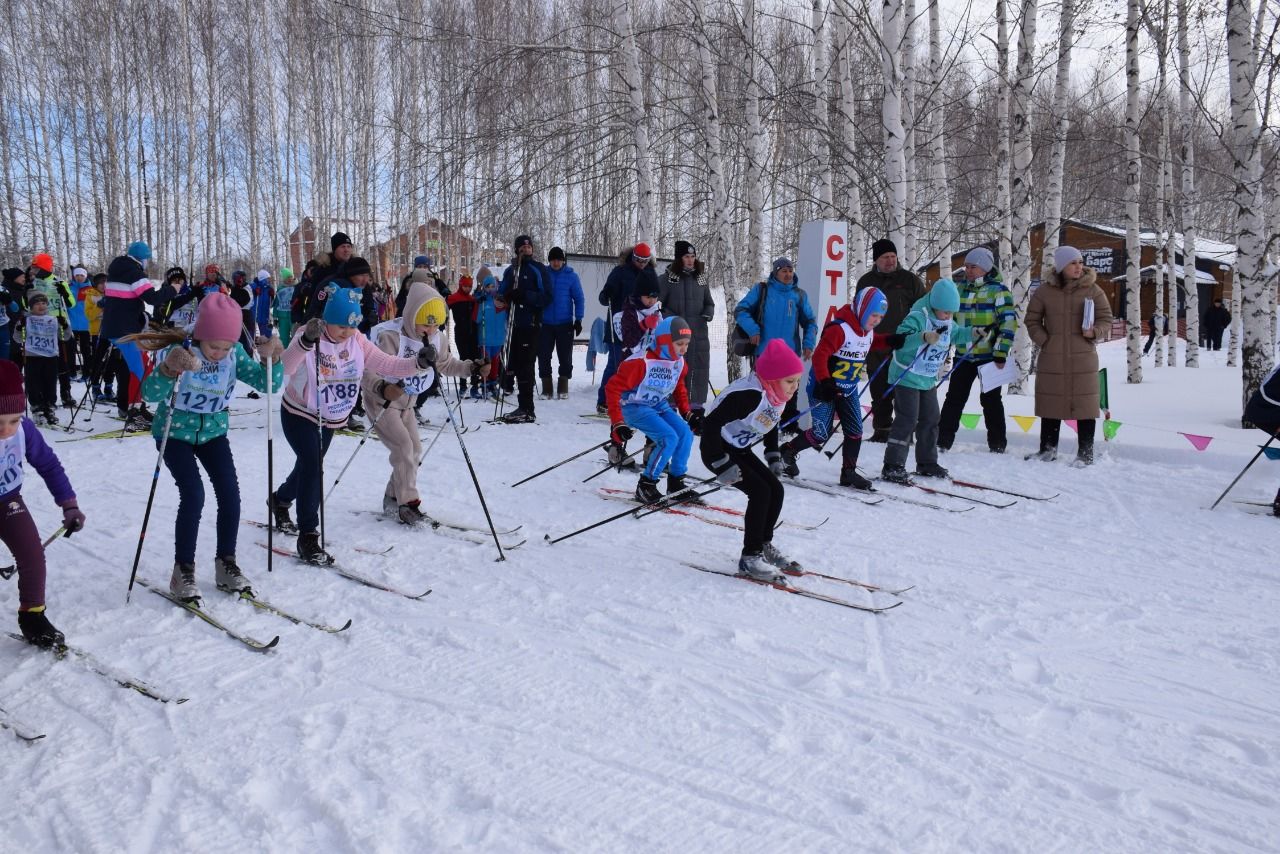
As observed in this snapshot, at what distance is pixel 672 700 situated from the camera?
132 inches

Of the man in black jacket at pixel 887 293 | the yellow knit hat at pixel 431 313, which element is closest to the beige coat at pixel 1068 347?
the man in black jacket at pixel 887 293

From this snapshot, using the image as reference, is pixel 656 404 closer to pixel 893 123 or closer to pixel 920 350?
pixel 920 350

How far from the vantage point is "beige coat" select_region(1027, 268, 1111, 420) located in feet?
25.1

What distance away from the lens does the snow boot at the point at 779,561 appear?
4.84 m

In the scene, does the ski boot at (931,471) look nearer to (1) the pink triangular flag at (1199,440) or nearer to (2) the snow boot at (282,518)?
(1) the pink triangular flag at (1199,440)

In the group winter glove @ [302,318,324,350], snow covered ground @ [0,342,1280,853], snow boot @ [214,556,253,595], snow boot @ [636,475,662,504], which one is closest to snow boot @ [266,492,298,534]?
snow covered ground @ [0,342,1280,853]

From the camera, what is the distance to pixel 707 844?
8.14 ft

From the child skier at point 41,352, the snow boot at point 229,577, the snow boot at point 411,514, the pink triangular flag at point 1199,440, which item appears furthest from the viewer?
the child skier at point 41,352

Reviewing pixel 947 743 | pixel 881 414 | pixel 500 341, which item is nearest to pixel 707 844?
pixel 947 743

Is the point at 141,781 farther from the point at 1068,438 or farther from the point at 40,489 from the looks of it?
the point at 1068,438

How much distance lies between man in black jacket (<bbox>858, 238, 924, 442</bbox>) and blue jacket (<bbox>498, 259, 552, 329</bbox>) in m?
3.55

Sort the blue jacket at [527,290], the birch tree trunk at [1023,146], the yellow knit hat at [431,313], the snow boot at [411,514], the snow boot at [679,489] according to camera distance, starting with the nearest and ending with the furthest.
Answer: the snow boot at [411,514] → the yellow knit hat at [431,313] → the snow boot at [679,489] → the blue jacket at [527,290] → the birch tree trunk at [1023,146]

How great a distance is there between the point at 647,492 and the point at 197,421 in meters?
3.05

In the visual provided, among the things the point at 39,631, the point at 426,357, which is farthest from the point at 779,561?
the point at 39,631
